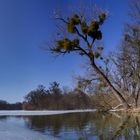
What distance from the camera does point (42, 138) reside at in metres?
9.31

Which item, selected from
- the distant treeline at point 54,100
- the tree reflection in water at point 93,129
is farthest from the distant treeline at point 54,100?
the tree reflection in water at point 93,129

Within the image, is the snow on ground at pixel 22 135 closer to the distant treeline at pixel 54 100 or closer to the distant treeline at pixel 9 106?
the distant treeline at pixel 54 100

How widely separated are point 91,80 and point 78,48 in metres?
8.06

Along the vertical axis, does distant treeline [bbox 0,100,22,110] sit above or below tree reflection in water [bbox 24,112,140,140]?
above

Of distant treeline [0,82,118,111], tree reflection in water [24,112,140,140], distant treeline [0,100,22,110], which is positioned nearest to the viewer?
tree reflection in water [24,112,140,140]

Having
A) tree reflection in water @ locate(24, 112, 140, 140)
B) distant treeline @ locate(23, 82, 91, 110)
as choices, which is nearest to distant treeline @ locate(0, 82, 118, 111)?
distant treeline @ locate(23, 82, 91, 110)

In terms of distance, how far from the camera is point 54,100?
6950 centimetres

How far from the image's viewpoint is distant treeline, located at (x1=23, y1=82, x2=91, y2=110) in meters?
61.5


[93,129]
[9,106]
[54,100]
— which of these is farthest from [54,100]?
[93,129]

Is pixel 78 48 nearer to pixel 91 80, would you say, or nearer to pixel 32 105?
pixel 91 80

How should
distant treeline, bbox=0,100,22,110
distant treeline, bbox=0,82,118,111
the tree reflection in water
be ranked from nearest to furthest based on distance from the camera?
1. the tree reflection in water
2. distant treeline, bbox=0,82,118,111
3. distant treeline, bbox=0,100,22,110

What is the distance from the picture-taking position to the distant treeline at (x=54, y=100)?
6148 centimetres

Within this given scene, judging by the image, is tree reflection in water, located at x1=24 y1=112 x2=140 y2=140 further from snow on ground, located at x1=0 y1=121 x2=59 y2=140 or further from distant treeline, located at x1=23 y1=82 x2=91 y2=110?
distant treeline, located at x1=23 y1=82 x2=91 y2=110

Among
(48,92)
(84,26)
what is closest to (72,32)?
(84,26)
